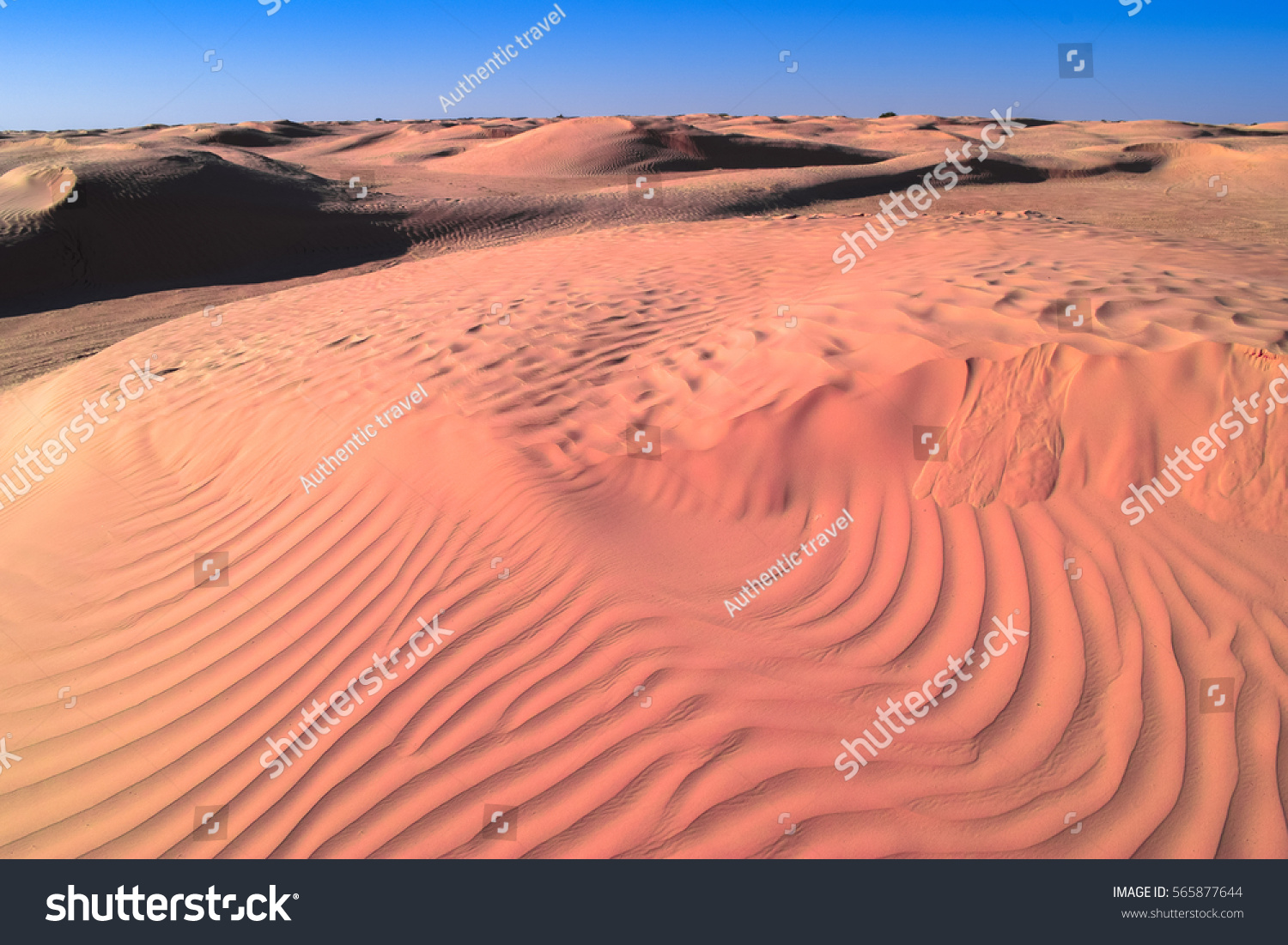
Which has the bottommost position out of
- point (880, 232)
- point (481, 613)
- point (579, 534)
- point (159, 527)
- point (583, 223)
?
point (481, 613)

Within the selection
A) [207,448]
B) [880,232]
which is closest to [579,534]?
[207,448]

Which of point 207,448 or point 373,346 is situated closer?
point 207,448

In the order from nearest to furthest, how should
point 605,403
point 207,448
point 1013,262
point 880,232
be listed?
point 605,403
point 207,448
point 1013,262
point 880,232

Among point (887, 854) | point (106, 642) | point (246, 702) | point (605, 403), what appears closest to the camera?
point (887, 854)

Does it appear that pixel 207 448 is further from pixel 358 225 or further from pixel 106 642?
pixel 358 225

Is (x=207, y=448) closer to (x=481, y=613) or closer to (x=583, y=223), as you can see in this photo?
(x=481, y=613)

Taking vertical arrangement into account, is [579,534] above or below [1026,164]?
below
